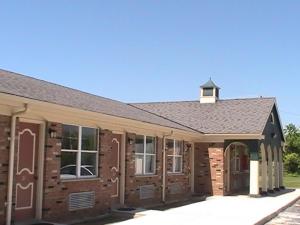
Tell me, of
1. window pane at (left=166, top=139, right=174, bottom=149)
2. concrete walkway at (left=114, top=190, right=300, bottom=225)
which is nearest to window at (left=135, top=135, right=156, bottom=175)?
window pane at (left=166, top=139, right=174, bottom=149)

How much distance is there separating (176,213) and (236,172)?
12.6 m

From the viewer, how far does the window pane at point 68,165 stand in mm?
12963

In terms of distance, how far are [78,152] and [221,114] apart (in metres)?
15.0

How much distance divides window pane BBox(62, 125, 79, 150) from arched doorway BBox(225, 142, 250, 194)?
41.9 ft

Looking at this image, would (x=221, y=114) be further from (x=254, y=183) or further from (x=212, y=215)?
(x=212, y=215)

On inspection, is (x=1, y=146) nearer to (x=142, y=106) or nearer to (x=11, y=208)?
(x=11, y=208)

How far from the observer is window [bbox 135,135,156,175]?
17703 millimetres

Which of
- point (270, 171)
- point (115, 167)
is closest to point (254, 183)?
point (270, 171)

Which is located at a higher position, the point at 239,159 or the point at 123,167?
the point at 239,159

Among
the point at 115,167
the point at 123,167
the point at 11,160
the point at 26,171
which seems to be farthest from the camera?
the point at 123,167

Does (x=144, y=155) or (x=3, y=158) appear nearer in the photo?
(x=3, y=158)

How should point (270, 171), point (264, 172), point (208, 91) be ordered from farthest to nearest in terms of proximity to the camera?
point (208, 91) < point (270, 171) < point (264, 172)

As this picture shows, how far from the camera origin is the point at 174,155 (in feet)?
70.7

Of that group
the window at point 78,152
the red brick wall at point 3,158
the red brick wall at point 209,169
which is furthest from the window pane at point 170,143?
the red brick wall at point 3,158
